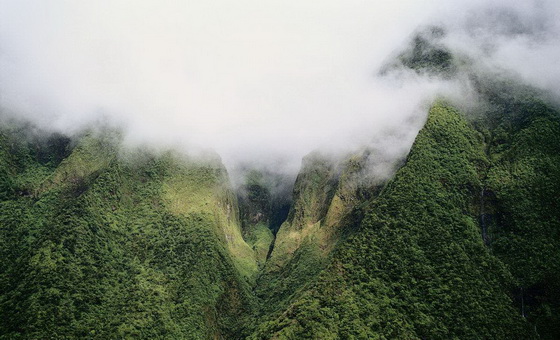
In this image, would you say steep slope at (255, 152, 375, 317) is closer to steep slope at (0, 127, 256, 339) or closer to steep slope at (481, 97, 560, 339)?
steep slope at (0, 127, 256, 339)

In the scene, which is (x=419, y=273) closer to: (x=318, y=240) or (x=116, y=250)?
(x=318, y=240)

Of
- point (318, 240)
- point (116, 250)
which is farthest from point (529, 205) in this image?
point (116, 250)

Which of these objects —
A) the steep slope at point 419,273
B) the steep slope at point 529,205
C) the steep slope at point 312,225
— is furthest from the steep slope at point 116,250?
the steep slope at point 529,205

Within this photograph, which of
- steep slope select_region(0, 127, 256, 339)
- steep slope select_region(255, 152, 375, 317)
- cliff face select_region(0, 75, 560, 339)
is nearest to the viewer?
cliff face select_region(0, 75, 560, 339)

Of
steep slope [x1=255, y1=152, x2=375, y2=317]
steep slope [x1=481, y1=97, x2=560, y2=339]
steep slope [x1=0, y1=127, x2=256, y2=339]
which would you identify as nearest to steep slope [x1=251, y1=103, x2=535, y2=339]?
steep slope [x1=481, y1=97, x2=560, y2=339]

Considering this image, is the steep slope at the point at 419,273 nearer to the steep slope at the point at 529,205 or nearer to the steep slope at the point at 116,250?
the steep slope at the point at 529,205
